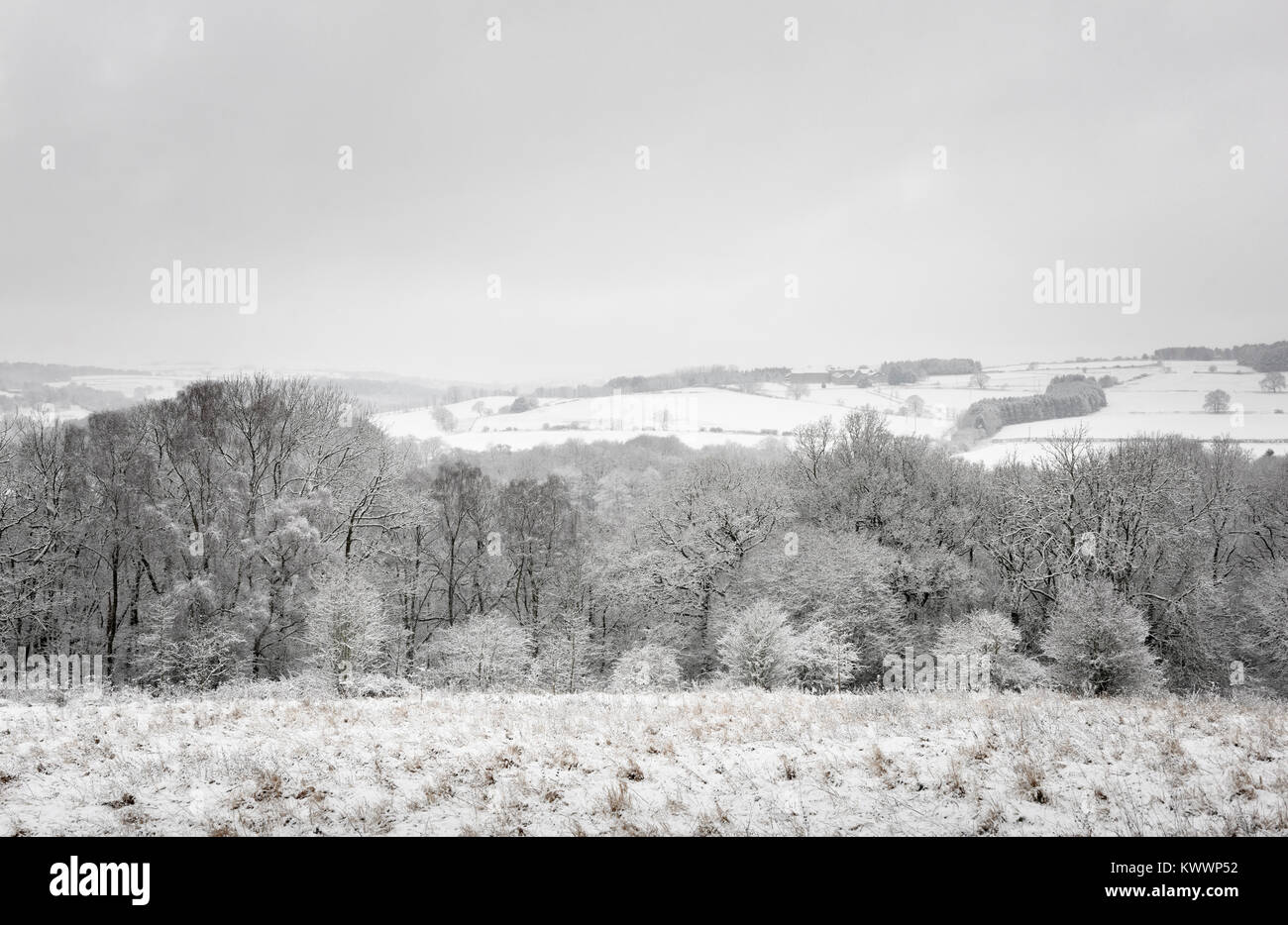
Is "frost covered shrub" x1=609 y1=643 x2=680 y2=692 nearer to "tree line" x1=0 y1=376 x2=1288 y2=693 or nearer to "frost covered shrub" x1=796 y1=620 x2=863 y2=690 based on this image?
"tree line" x1=0 y1=376 x2=1288 y2=693

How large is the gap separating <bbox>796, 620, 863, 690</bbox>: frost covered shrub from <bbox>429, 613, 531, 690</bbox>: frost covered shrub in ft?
43.8

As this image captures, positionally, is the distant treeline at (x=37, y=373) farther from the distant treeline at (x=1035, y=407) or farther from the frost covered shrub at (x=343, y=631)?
the distant treeline at (x=1035, y=407)

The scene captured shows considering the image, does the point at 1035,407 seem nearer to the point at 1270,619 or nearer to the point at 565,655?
the point at 1270,619

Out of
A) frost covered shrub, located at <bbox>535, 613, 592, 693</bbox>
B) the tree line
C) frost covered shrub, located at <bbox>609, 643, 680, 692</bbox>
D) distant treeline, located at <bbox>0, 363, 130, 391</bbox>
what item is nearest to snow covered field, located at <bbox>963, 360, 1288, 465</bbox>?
the tree line

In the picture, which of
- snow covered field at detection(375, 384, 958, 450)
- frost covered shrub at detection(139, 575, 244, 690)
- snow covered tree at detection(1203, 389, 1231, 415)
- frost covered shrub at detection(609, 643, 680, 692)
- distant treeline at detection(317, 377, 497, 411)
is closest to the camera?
frost covered shrub at detection(139, 575, 244, 690)

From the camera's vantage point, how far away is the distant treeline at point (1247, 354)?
68.7 meters

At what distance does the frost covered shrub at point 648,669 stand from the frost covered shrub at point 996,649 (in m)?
13.5

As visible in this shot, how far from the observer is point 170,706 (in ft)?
43.1

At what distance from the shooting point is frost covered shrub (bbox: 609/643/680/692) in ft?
91.1

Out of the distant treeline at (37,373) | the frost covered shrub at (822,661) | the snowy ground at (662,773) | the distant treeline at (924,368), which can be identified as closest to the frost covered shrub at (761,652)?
the frost covered shrub at (822,661)

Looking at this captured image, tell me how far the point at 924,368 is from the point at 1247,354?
2126 inches
